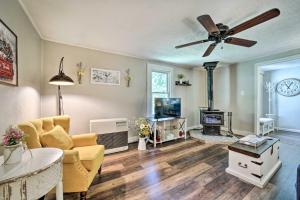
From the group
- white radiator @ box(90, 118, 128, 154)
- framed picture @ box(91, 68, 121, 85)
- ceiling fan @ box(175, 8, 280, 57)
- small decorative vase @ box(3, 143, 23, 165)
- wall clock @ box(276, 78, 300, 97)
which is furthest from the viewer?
wall clock @ box(276, 78, 300, 97)

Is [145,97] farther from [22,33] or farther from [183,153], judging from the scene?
[22,33]

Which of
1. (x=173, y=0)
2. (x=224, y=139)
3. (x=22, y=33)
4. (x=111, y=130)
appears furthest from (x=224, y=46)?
(x=22, y=33)

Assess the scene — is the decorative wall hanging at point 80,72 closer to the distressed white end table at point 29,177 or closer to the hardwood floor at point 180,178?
the hardwood floor at point 180,178

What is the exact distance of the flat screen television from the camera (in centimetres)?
369

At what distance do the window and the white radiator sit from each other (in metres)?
1.41

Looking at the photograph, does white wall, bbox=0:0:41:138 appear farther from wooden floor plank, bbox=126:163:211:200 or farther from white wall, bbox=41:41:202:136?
wooden floor plank, bbox=126:163:211:200

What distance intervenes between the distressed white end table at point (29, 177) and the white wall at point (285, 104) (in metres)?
6.78

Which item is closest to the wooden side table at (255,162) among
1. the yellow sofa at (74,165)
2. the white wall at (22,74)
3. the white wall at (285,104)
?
the yellow sofa at (74,165)

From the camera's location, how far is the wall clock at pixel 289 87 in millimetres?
4832

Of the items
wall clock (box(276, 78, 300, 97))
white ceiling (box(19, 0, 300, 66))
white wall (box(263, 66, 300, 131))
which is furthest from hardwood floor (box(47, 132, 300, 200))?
wall clock (box(276, 78, 300, 97))

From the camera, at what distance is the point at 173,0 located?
5.44 ft

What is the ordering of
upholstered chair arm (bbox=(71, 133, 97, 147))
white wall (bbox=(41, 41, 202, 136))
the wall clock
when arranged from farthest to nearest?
the wall clock, white wall (bbox=(41, 41, 202, 136)), upholstered chair arm (bbox=(71, 133, 97, 147))

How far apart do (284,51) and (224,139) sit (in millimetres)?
2586

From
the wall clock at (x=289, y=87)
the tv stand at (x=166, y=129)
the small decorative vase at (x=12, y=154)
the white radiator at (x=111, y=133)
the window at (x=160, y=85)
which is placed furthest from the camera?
the wall clock at (x=289, y=87)
